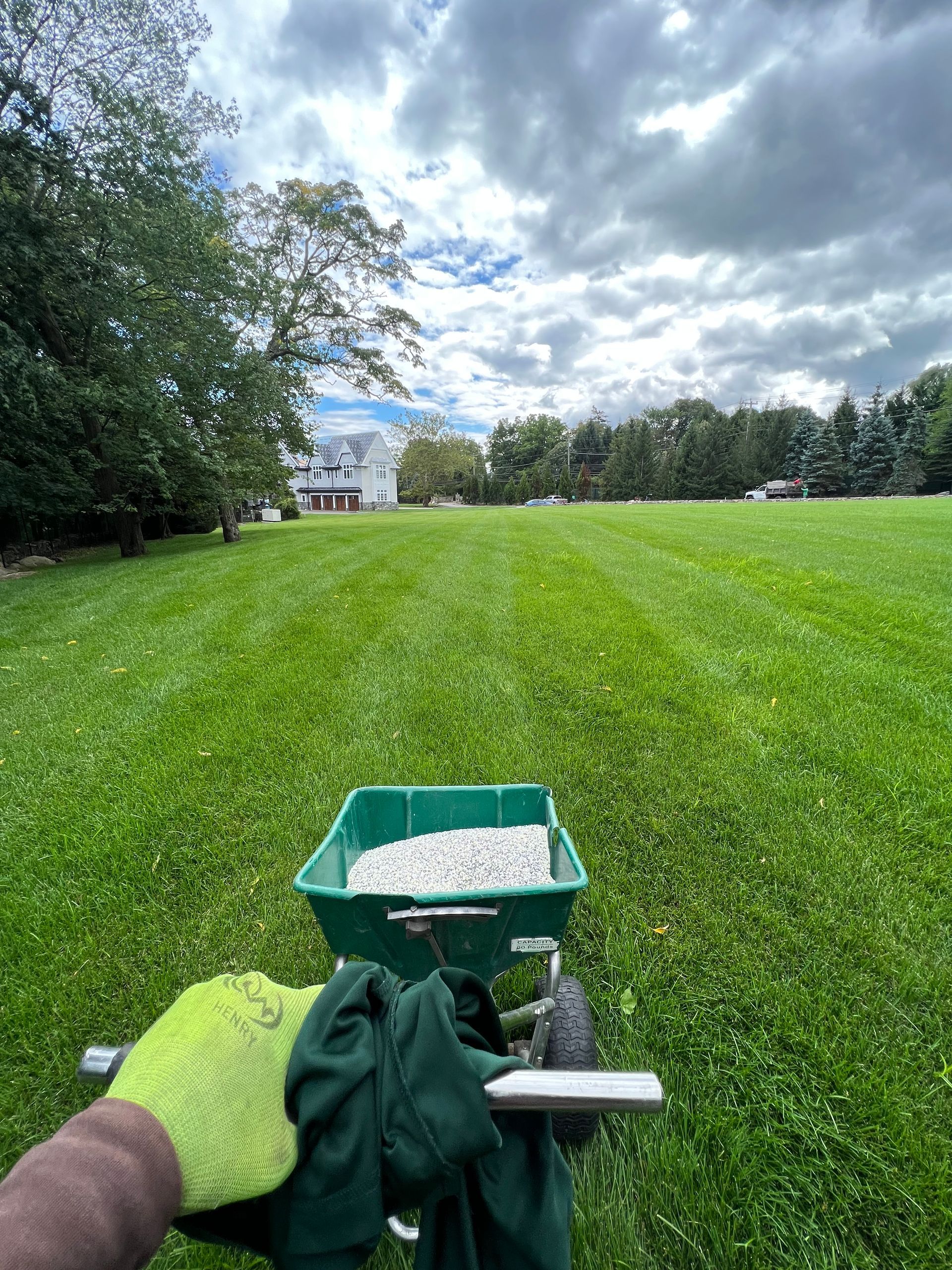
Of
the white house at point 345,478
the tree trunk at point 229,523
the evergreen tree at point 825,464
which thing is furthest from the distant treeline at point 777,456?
the tree trunk at point 229,523

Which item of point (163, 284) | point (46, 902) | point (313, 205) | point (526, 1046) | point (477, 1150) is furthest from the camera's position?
point (313, 205)

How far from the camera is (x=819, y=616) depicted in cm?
523

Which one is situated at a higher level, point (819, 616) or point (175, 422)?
point (175, 422)

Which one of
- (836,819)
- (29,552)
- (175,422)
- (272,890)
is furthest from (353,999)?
(29,552)

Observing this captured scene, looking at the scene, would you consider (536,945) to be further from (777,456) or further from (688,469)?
(777,456)

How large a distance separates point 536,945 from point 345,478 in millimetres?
53516

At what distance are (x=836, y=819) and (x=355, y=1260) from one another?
2.58 m

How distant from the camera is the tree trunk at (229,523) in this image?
14562 millimetres

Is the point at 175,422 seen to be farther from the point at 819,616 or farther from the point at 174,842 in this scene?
the point at 819,616

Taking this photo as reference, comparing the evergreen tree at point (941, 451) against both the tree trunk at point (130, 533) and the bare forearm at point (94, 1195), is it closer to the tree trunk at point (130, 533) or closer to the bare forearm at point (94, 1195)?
the tree trunk at point (130, 533)

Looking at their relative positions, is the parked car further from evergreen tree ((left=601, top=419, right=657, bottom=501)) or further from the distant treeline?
evergreen tree ((left=601, top=419, right=657, bottom=501))

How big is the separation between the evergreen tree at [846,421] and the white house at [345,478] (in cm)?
4172

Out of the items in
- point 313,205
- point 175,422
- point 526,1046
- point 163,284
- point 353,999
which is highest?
point 313,205

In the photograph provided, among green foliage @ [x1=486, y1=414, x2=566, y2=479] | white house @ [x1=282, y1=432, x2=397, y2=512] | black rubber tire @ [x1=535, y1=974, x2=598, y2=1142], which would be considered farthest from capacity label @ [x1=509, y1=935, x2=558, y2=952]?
green foliage @ [x1=486, y1=414, x2=566, y2=479]
